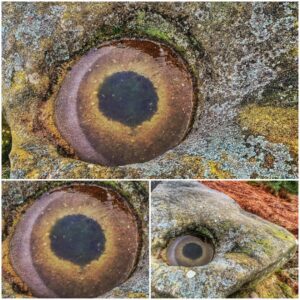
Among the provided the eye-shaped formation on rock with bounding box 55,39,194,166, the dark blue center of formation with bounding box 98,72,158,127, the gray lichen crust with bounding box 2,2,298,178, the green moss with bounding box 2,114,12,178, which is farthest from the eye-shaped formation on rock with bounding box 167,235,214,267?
the green moss with bounding box 2,114,12,178

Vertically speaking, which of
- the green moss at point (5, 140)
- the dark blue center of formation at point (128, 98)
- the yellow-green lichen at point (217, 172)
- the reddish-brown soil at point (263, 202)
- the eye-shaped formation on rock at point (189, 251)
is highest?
the dark blue center of formation at point (128, 98)

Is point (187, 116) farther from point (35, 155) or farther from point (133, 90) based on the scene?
point (35, 155)

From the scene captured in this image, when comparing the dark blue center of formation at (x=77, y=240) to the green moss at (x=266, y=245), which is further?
the dark blue center of formation at (x=77, y=240)

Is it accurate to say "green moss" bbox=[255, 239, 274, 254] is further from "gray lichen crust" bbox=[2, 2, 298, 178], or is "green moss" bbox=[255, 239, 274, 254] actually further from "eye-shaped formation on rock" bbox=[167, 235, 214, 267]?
"gray lichen crust" bbox=[2, 2, 298, 178]

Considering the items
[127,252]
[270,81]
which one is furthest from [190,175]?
[270,81]

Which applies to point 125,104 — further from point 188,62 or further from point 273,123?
point 273,123

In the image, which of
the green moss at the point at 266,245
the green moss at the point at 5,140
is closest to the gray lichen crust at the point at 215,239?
the green moss at the point at 266,245

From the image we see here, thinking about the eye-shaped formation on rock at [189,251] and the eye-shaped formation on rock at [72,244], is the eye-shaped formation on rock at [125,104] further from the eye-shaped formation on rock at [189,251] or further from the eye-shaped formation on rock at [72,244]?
the eye-shaped formation on rock at [189,251]
